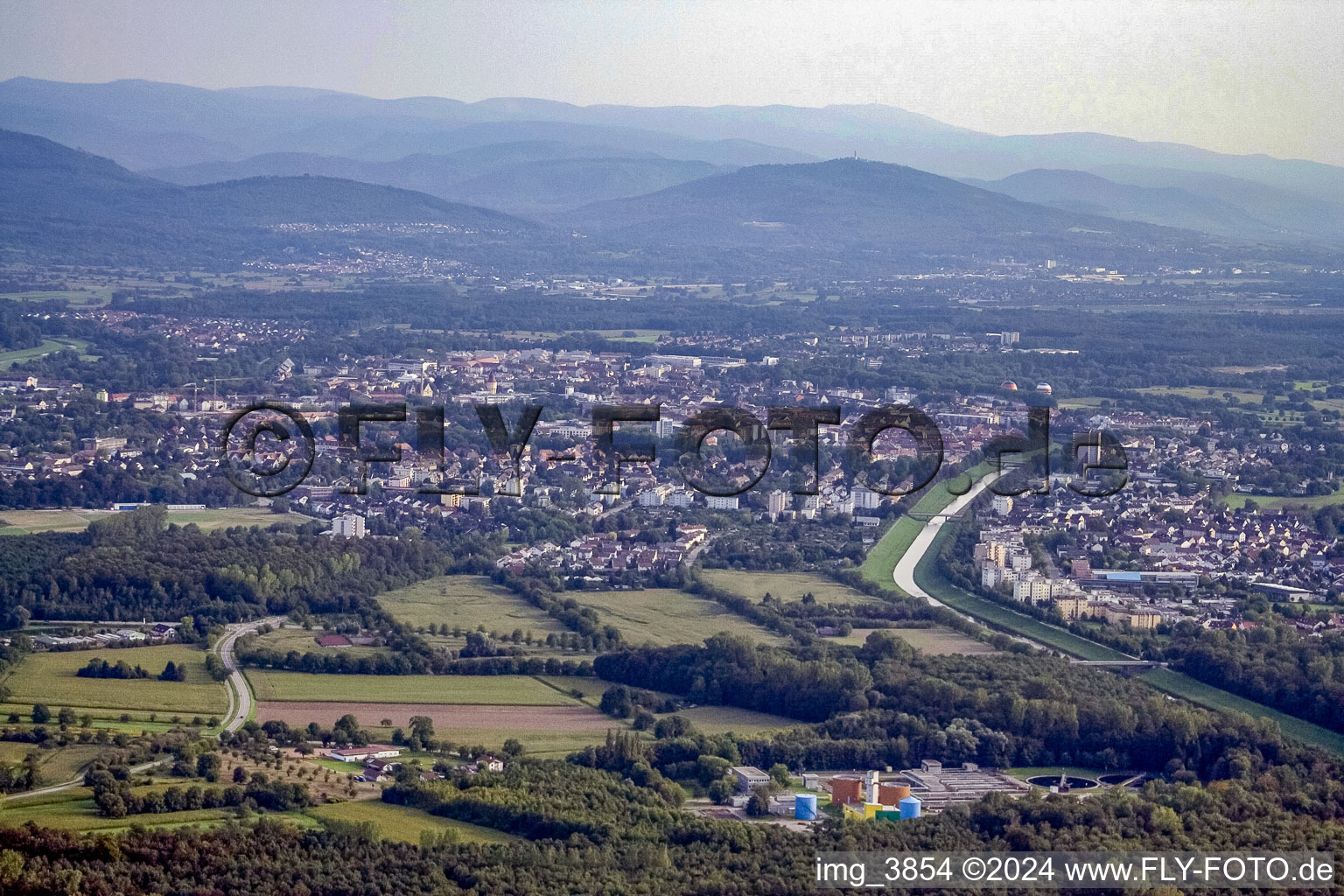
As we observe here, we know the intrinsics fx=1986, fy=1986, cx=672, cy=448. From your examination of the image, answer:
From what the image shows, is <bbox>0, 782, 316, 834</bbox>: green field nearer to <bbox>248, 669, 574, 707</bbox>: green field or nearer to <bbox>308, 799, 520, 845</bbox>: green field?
<bbox>308, 799, 520, 845</bbox>: green field

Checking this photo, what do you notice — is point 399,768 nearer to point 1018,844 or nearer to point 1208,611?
point 1018,844

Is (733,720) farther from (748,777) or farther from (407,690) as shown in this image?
(407,690)

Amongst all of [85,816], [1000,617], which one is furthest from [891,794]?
[1000,617]

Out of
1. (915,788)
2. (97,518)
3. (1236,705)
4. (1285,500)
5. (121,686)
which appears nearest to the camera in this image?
(915,788)

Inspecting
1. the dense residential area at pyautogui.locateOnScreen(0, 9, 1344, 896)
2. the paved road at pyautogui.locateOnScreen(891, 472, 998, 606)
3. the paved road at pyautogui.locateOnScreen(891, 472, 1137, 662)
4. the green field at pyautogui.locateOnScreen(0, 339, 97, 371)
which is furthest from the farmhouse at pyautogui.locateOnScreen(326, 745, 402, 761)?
the green field at pyautogui.locateOnScreen(0, 339, 97, 371)

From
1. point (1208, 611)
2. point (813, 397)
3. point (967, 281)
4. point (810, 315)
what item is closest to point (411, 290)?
point (810, 315)
